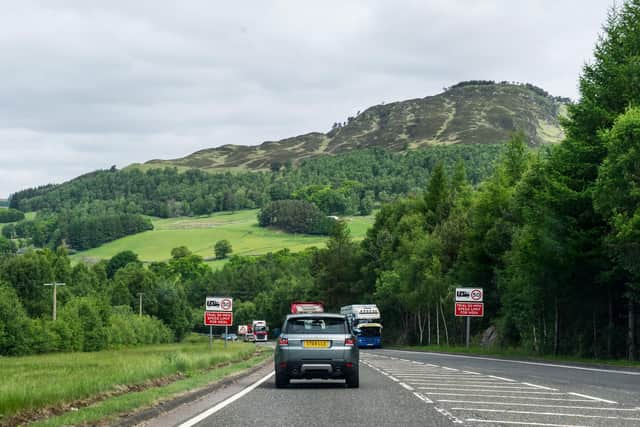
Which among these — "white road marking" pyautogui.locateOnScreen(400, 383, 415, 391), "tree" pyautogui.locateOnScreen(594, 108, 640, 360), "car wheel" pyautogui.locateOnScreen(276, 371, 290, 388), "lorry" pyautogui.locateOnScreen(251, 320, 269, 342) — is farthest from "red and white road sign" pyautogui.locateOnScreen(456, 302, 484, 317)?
"lorry" pyautogui.locateOnScreen(251, 320, 269, 342)

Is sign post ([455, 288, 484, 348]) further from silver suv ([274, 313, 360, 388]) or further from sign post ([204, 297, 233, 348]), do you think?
silver suv ([274, 313, 360, 388])

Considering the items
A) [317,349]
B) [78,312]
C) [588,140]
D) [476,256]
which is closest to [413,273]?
[476,256]

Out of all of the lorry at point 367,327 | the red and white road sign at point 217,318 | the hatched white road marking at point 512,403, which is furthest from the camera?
the lorry at point 367,327

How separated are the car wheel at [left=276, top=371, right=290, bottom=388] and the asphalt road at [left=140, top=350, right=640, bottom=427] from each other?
1.17 feet

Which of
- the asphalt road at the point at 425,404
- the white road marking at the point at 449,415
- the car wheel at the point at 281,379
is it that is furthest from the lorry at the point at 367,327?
the white road marking at the point at 449,415

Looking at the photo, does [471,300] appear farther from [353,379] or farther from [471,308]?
[353,379]

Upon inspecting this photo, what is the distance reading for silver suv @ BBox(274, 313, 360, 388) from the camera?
68.1 ft

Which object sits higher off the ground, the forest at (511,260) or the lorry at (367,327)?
the forest at (511,260)

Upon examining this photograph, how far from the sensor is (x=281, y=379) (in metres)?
21.2

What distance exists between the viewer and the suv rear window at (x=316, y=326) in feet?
69.6

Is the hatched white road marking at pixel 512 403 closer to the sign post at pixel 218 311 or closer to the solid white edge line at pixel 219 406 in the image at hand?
the solid white edge line at pixel 219 406

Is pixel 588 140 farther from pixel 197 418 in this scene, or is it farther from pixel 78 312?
pixel 78 312

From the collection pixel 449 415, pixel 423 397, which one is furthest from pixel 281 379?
pixel 449 415

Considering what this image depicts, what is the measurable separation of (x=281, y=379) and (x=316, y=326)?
5.21ft
